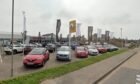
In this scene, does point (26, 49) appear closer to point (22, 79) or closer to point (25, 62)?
point (25, 62)

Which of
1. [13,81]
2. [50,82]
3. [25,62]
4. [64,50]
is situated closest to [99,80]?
[50,82]

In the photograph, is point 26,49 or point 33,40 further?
point 33,40

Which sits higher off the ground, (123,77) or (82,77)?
(82,77)

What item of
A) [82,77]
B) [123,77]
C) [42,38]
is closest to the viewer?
[82,77]

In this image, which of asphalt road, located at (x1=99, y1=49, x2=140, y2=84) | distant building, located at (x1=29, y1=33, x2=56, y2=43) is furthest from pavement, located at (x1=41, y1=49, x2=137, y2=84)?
distant building, located at (x1=29, y1=33, x2=56, y2=43)

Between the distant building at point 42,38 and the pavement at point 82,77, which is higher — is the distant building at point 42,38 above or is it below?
above

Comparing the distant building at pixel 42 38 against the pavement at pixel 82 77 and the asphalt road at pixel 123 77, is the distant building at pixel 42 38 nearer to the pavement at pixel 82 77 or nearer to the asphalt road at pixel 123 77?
the asphalt road at pixel 123 77

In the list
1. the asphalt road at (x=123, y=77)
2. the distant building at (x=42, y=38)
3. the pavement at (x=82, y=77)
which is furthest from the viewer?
the distant building at (x=42, y=38)

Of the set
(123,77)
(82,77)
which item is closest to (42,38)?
(123,77)

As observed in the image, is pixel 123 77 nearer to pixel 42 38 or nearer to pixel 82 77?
pixel 82 77

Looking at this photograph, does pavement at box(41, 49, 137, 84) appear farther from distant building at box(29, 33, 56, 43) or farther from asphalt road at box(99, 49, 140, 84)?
distant building at box(29, 33, 56, 43)

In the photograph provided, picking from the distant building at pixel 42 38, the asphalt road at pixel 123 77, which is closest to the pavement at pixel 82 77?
the asphalt road at pixel 123 77

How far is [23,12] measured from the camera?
31.5m

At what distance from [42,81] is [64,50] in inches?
518
